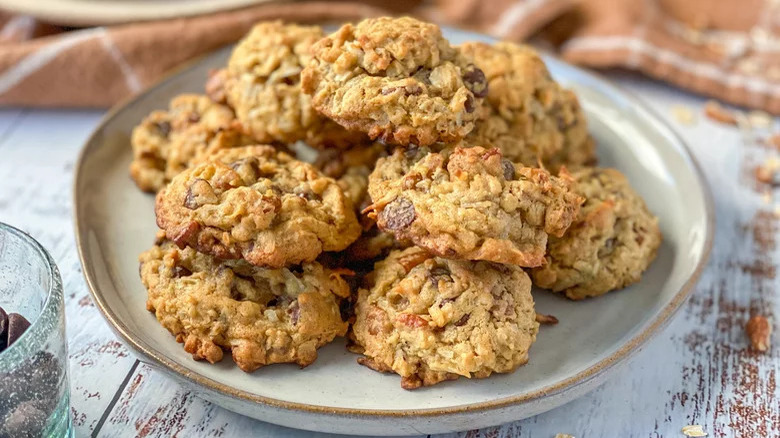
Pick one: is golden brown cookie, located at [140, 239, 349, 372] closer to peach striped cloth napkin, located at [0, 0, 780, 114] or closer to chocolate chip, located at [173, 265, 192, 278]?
chocolate chip, located at [173, 265, 192, 278]

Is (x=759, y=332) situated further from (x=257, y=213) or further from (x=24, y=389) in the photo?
(x=24, y=389)

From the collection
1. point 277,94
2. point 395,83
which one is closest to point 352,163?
point 277,94

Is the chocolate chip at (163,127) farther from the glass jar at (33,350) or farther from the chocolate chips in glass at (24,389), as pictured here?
the chocolate chips in glass at (24,389)

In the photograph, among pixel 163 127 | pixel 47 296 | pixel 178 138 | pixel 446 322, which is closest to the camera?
pixel 47 296

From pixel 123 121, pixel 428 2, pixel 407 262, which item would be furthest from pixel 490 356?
pixel 428 2

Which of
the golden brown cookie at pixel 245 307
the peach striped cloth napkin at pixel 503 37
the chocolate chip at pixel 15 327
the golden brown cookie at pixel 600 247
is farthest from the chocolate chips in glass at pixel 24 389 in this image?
the peach striped cloth napkin at pixel 503 37

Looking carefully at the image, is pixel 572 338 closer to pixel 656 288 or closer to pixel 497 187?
pixel 656 288

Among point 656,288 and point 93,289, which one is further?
point 656,288
